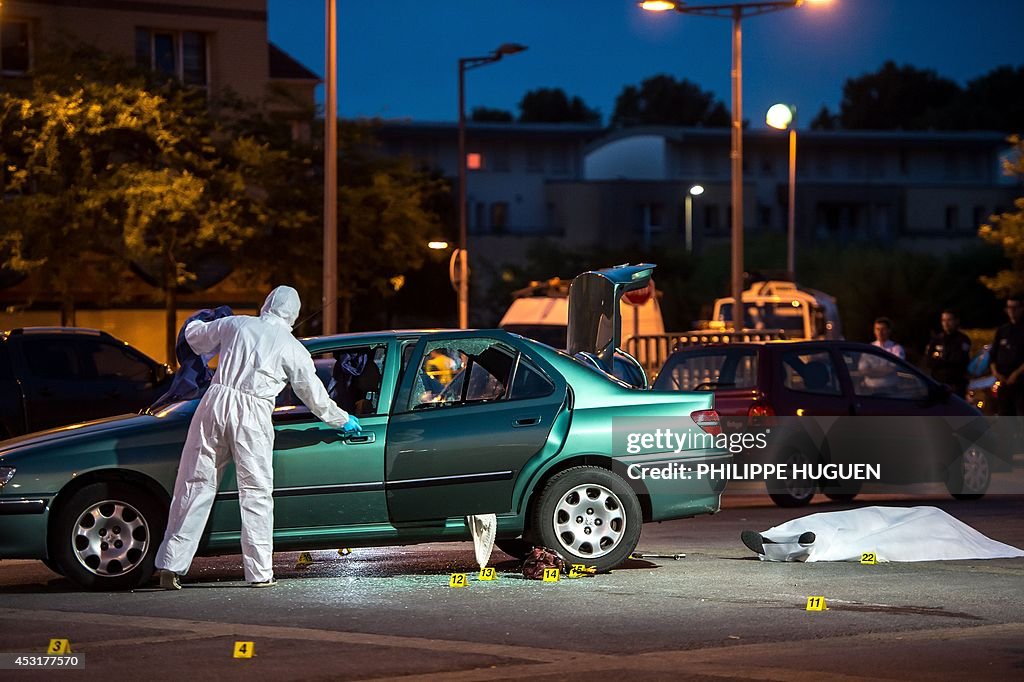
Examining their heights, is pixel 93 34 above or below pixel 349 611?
above

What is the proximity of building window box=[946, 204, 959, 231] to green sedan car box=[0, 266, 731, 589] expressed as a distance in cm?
7261

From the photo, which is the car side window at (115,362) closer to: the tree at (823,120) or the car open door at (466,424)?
the car open door at (466,424)

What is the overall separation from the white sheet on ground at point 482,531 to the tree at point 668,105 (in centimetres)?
12265

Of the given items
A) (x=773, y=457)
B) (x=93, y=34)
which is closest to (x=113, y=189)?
(x=93, y=34)

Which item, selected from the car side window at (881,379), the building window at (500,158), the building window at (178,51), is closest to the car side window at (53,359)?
the car side window at (881,379)

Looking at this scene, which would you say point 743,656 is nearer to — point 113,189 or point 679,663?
point 679,663

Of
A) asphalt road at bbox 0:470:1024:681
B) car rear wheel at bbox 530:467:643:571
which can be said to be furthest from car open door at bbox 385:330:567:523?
asphalt road at bbox 0:470:1024:681

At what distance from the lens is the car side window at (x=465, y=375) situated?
11.1 metres

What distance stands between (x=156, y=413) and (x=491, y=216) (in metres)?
69.9

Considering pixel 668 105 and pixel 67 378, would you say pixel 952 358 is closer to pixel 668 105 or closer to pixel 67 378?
pixel 67 378

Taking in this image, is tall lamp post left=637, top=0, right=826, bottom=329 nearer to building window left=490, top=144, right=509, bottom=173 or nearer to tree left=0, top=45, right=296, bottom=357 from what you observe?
tree left=0, top=45, right=296, bottom=357

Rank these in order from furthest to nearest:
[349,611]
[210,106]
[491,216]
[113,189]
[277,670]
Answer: [491,216]
[210,106]
[113,189]
[349,611]
[277,670]

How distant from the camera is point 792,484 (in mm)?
16312

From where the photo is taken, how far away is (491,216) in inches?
3179
